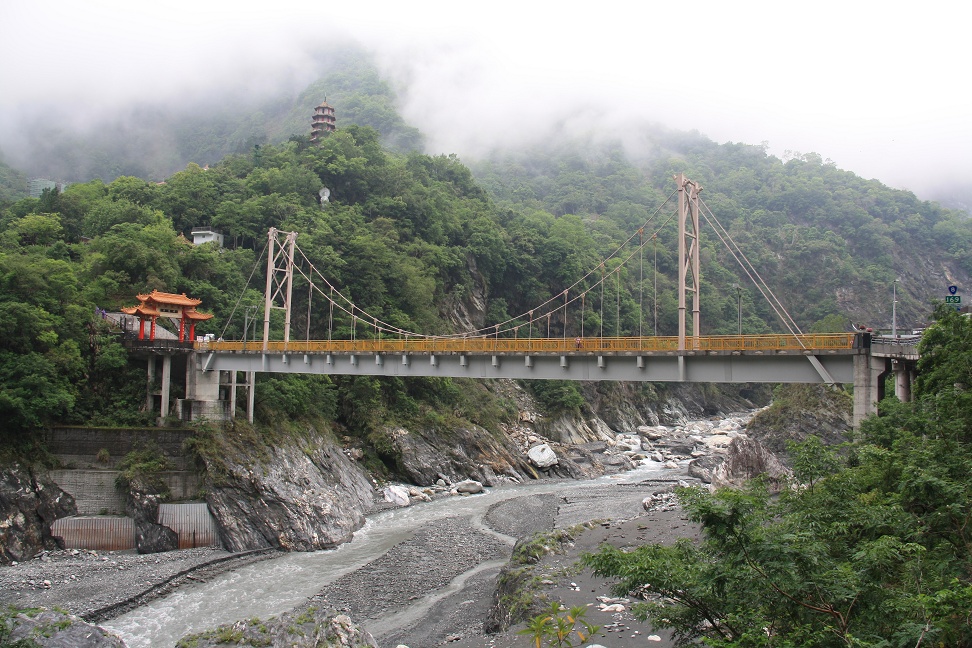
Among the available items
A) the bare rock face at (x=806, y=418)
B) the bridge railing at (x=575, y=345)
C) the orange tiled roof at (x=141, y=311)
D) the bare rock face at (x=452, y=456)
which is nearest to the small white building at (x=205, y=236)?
the orange tiled roof at (x=141, y=311)

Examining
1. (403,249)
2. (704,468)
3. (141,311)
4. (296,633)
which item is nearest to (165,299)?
(141,311)

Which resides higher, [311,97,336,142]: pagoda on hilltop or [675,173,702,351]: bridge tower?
[311,97,336,142]: pagoda on hilltop

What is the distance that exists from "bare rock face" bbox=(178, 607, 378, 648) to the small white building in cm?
4029

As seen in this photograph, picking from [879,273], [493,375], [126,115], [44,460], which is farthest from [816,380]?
[126,115]

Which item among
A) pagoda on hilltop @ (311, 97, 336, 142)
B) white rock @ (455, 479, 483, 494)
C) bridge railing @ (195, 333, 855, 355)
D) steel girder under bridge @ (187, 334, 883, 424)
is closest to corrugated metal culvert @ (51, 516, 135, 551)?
steel girder under bridge @ (187, 334, 883, 424)

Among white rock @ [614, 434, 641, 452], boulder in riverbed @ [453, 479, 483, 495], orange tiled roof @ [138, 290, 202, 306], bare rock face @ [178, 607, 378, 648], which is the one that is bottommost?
boulder in riverbed @ [453, 479, 483, 495]

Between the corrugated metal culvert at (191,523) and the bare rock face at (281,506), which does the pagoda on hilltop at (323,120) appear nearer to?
the bare rock face at (281,506)

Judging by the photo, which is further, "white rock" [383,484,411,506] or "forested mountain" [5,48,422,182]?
"forested mountain" [5,48,422,182]

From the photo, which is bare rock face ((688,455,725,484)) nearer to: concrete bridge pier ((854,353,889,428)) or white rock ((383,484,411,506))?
white rock ((383,484,411,506))

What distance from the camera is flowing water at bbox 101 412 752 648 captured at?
1934 centimetres

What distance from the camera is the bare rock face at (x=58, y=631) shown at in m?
14.3

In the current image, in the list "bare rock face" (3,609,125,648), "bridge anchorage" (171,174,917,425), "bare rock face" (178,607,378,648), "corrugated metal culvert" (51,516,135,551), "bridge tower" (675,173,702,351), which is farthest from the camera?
"corrugated metal culvert" (51,516,135,551)

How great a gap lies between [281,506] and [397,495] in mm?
7731

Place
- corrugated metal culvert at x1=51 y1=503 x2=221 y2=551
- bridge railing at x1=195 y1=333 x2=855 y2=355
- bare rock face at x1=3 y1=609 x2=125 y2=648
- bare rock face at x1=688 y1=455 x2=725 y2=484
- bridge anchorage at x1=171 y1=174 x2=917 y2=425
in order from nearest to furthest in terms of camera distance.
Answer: bare rock face at x1=3 y1=609 x2=125 y2=648 → bridge anchorage at x1=171 y1=174 x2=917 y2=425 → bridge railing at x1=195 y1=333 x2=855 y2=355 → corrugated metal culvert at x1=51 y1=503 x2=221 y2=551 → bare rock face at x1=688 y1=455 x2=725 y2=484
